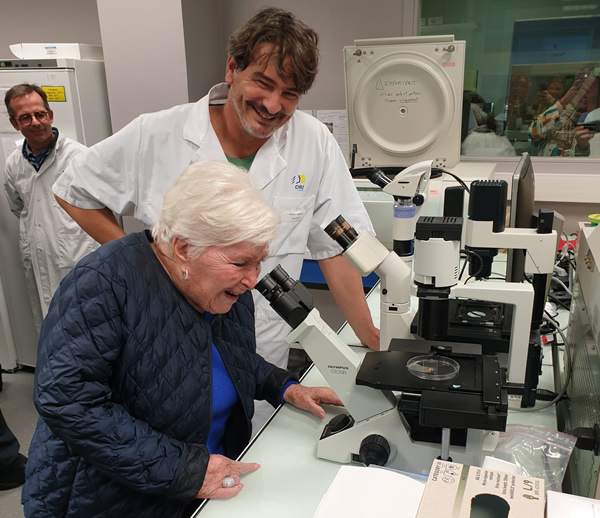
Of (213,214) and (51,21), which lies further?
(51,21)

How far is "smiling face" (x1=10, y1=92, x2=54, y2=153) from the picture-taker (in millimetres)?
2508

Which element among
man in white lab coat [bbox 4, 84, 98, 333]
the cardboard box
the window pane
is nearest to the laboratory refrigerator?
man in white lab coat [bbox 4, 84, 98, 333]

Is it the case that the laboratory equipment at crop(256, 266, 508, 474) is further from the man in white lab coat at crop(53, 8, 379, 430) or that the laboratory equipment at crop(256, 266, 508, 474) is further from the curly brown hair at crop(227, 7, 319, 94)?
the curly brown hair at crop(227, 7, 319, 94)

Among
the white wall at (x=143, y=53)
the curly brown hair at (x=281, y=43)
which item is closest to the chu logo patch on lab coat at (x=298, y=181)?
the curly brown hair at (x=281, y=43)

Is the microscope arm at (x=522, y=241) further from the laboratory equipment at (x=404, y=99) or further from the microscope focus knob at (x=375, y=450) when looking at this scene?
the laboratory equipment at (x=404, y=99)

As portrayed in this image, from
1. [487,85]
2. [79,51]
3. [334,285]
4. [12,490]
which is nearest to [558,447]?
[334,285]

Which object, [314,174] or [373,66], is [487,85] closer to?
[373,66]

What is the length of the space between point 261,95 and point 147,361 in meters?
0.75

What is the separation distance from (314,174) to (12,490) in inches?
74.0

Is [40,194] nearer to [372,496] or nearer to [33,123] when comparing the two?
[33,123]

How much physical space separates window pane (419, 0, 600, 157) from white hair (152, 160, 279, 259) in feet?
7.79

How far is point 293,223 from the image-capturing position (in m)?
1.60

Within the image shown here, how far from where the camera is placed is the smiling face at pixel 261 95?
1.32 metres

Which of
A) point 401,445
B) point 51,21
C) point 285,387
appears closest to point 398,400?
point 401,445
